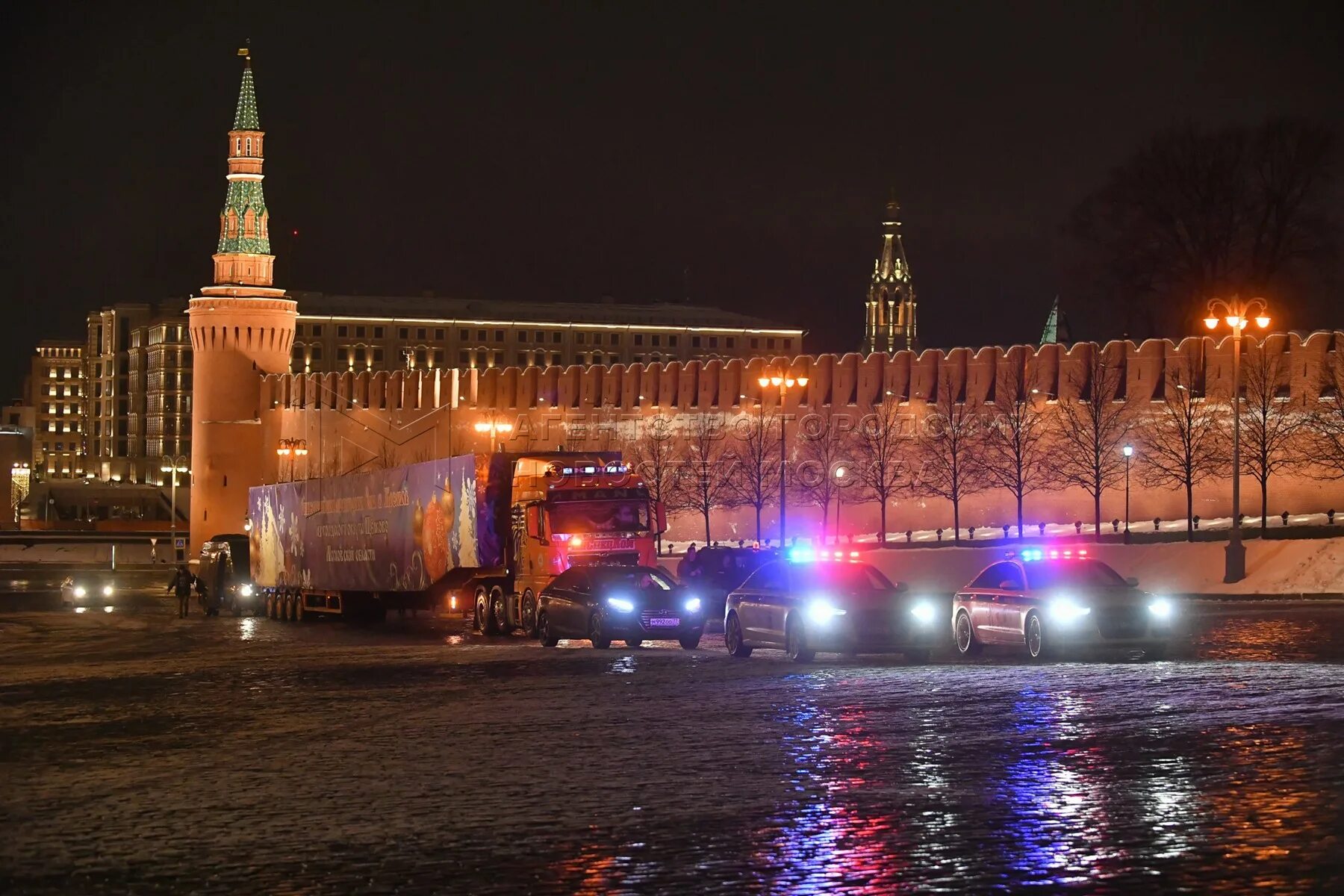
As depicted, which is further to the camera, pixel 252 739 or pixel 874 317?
pixel 874 317

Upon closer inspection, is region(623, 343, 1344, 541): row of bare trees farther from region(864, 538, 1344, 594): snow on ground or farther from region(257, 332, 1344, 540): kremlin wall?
region(864, 538, 1344, 594): snow on ground

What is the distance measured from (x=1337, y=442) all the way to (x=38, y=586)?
105ft

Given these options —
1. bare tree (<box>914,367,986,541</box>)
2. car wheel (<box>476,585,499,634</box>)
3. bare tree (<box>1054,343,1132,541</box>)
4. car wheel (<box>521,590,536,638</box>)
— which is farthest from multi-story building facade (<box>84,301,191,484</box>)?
car wheel (<box>521,590,536,638</box>)

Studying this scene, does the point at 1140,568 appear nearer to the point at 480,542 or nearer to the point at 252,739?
the point at 480,542

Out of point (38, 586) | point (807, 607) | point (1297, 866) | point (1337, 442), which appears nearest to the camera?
point (1297, 866)

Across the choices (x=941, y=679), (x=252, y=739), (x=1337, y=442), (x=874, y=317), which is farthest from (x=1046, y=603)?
(x=874, y=317)

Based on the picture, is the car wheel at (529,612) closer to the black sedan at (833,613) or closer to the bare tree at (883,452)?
the black sedan at (833,613)

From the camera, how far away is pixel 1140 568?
34.5m

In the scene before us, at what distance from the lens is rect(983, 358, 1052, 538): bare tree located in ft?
155

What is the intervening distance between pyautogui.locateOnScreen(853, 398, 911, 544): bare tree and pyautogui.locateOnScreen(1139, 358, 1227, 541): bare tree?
22.7 ft

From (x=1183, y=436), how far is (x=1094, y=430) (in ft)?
9.91

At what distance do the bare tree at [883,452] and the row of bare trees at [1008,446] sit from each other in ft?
0.14

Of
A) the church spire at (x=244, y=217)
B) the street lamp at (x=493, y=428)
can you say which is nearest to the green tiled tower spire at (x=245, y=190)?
the church spire at (x=244, y=217)

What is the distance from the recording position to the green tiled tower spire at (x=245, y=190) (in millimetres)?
78438
